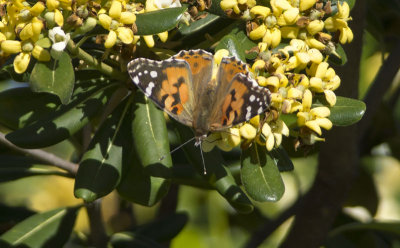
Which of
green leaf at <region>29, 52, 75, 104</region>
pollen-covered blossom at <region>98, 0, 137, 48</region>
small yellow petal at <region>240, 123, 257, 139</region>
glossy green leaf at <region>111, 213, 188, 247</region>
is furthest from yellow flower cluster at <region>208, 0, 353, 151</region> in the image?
glossy green leaf at <region>111, 213, 188, 247</region>

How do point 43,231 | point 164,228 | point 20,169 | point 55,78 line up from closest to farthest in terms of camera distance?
1. point 55,78
2. point 43,231
3. point 20,169
4. point 164,228

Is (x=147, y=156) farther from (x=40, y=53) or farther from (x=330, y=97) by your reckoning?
(x=330, y=97)

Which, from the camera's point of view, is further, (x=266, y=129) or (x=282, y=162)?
(x=282, y=162)

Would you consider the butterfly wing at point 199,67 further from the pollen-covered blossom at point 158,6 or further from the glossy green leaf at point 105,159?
the glossy green leaf at point 105,159

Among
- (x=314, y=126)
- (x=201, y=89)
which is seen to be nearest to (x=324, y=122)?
(x=314, y=126)

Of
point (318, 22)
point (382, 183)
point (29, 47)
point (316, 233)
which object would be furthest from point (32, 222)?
point (382, 183)

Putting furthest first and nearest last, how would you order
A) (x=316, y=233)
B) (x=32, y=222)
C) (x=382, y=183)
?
1. (x=382, y=183)
2. (x=316, y=233)
3. (x=32, y=222)

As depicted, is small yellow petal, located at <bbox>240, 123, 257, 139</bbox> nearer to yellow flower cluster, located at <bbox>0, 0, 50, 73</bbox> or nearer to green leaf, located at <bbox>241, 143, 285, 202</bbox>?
green leaf, located at <bbox>241, 143, 285, 202</bbox>

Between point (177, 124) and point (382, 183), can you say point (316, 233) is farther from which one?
point (382, 183)
